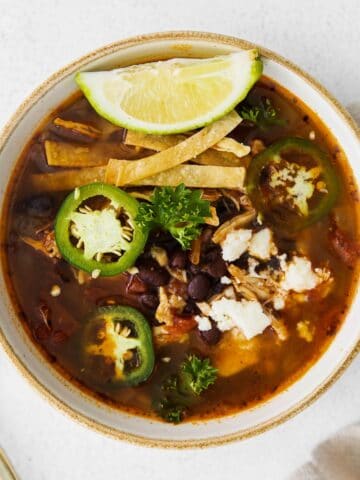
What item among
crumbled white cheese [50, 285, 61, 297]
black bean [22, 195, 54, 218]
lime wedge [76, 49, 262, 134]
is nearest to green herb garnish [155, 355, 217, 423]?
crumbled white cheese [50, 285, 61, 297]

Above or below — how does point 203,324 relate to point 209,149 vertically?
below

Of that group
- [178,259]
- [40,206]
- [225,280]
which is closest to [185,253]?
[178,259]

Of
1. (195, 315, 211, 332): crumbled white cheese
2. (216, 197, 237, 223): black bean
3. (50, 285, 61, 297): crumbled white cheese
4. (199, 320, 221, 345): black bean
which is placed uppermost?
(216, 197, 237, 223): black bean

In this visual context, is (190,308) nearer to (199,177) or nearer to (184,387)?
(184,387)

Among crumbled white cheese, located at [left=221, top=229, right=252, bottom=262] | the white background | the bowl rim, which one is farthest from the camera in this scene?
the white background

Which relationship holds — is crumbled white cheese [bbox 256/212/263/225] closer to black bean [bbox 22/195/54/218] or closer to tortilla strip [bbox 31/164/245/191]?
tortilla strip [bbox 31/164/245/191]

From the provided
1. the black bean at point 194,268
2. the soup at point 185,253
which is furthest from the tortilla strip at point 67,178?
the black bean at point 194,268
